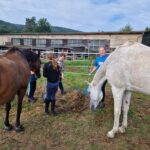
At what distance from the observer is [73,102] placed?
21.1 feet

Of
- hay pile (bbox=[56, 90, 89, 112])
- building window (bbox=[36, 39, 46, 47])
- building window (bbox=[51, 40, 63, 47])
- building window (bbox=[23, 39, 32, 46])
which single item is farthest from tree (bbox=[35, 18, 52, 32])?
hay pile (bbox=[56, 90, 89, 112])

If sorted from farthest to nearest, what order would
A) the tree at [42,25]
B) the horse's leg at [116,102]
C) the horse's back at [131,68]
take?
the tree at [42,25], the horse's leg at [116,102], the horse's back at [131,68]

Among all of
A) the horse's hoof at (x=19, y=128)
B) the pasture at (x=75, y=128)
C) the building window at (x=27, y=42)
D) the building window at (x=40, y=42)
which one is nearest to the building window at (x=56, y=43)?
the building window at (x=40, y=42)

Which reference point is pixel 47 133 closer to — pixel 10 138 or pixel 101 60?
pixel 10 138

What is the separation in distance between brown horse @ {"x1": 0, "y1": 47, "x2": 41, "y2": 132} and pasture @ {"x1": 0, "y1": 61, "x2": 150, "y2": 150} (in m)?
0.43

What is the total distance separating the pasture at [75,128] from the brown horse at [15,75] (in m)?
0.43

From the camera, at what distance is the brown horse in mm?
4430

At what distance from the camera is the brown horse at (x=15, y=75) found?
4.43 m

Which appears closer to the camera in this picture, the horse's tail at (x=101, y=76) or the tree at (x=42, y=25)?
the horse's tail at (x=101, y=76)

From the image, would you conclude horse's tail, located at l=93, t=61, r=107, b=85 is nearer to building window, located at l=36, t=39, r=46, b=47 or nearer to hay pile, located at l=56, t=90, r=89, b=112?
hay pile, located at l=56, t=90, r=89, b=112

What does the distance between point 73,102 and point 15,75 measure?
2165 mm

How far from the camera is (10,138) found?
4.94 meters

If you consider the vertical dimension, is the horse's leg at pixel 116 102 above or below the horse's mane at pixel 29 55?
below

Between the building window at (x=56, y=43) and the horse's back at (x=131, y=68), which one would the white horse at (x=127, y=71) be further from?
Result: the building window at (x=56, y=43)
